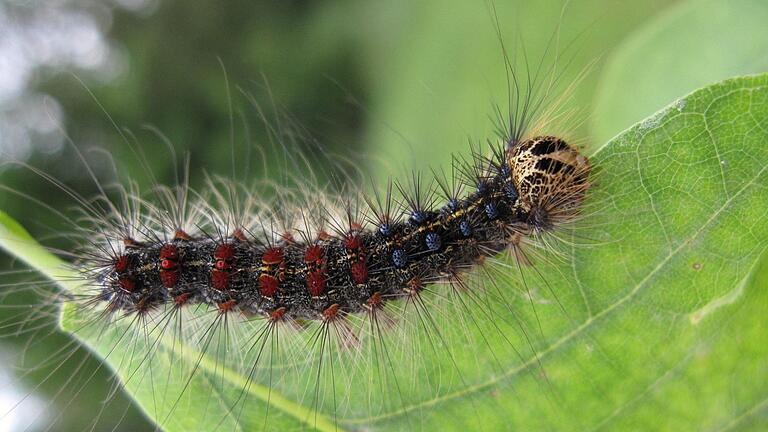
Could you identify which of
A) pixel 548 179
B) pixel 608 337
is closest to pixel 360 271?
pixel 548 179

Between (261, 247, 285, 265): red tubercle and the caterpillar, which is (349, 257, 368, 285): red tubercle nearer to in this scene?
the caterpillar

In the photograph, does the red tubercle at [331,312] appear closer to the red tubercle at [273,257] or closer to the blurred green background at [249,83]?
the red tubercle at [273,257]

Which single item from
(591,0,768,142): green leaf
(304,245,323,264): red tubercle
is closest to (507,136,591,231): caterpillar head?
(591,0,768,142): green leaf

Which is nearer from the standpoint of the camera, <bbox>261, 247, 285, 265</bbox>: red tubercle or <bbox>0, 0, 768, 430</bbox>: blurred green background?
<bbox>261, 247, 285, 265</bbox>: red tubercle

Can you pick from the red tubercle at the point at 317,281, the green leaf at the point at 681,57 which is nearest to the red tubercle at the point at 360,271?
the red tubercle at the point at 317,281

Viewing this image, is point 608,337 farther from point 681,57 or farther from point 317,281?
point 681,57

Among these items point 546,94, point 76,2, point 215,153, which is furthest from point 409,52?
point 546,94

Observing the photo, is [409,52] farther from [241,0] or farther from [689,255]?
[689,255]
